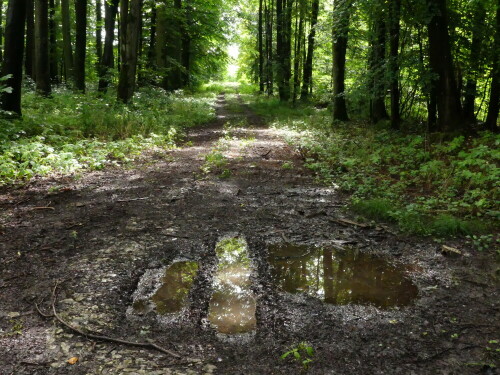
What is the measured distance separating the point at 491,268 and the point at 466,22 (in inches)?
304

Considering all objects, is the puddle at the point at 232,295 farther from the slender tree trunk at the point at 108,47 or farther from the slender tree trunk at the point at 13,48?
the slender tree trunk at the point at 108,47

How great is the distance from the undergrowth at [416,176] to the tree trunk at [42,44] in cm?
945

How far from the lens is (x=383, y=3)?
9602mm

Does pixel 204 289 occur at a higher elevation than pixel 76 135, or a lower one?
lower

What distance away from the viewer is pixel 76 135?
9367 mm

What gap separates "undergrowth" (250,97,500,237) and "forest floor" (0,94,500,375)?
440 millimetres

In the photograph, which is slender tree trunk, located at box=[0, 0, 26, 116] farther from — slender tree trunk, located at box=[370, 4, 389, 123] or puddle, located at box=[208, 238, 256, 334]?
slender tree trunk, located at box=[370, 4, 389, 123]

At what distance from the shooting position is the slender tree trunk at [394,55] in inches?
380

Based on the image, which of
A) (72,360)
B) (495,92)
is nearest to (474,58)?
(495,92)

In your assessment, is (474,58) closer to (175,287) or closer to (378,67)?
(378,67)

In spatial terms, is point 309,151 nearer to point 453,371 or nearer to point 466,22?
point 466,22

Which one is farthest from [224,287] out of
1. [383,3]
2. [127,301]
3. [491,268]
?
[383,3]

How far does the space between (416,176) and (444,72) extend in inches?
134

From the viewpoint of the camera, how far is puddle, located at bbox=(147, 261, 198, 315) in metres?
3.22
